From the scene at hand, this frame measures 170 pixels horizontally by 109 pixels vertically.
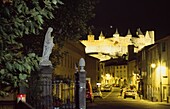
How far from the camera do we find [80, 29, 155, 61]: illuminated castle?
15875 cm

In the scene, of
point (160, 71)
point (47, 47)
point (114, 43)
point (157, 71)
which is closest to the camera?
point (47, 47)

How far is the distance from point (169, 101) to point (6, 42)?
1598 inches

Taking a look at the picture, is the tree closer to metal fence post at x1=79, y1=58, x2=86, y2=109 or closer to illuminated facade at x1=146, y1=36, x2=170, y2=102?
metal fence post at x1=79, y1=58, x2=86, y2=109

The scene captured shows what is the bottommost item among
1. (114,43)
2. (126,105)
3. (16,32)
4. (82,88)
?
(126,105)

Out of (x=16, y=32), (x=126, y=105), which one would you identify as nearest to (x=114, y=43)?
(x=126, y=105)

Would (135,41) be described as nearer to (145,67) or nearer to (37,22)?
(145,67)

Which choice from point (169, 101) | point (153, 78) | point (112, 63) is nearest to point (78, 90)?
point (169, 101)

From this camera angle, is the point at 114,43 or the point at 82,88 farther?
the point at 114,43

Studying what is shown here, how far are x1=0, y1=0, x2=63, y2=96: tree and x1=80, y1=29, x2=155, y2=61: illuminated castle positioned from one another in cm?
14449

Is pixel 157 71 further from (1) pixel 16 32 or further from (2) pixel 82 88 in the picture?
(1) pixel 16 32

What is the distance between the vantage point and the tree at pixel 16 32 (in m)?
5.20

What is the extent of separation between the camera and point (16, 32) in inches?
211

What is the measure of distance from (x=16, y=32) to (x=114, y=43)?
543ft

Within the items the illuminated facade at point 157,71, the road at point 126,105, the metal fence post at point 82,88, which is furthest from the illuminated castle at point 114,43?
the metal fence post at point 82,88
